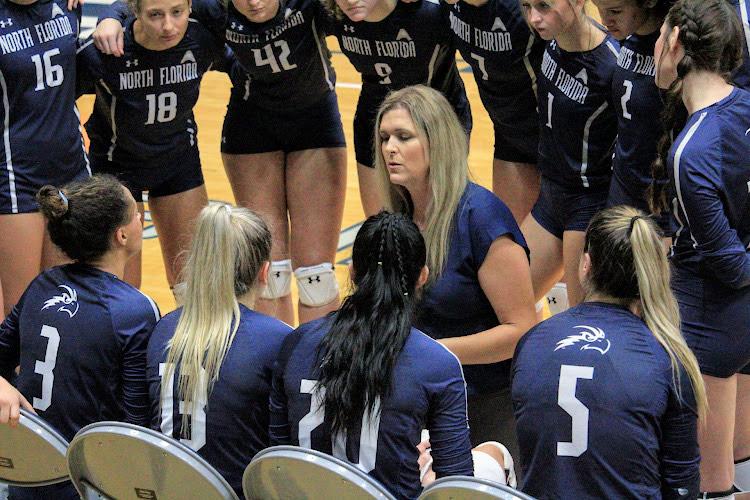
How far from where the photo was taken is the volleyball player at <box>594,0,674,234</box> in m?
3.44

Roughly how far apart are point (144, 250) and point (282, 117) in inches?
69.9

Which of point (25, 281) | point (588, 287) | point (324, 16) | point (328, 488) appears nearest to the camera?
point (328, 488)

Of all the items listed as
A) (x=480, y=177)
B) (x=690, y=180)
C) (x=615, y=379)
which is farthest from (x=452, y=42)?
(x=480, y=177)

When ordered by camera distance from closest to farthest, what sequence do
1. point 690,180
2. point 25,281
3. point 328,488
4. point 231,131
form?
point 328,488, point 690,180, point 25,281, point 231,131

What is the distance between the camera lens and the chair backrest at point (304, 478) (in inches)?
A: 91.1

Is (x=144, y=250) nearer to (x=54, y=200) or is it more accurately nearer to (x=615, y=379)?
(x=54, y=200)

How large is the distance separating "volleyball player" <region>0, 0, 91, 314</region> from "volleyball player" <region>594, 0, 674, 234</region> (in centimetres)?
187

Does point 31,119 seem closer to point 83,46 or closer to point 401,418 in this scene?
point 83,46

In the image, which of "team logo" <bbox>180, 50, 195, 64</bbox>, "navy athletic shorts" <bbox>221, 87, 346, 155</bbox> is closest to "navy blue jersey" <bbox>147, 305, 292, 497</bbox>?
"team logo" <bbox>180, 50, 195, 64</bbox>

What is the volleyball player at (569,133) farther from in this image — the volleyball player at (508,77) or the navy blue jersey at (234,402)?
the navy blue jersey at (234,402)

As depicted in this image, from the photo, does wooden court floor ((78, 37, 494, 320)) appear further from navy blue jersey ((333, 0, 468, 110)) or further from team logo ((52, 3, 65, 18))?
team logo ((52, 3, 65, 18))

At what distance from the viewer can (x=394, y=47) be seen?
168 inches

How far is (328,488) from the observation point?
7.80 ft

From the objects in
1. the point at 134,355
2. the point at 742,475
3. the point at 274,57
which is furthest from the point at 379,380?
the point at 274,57
